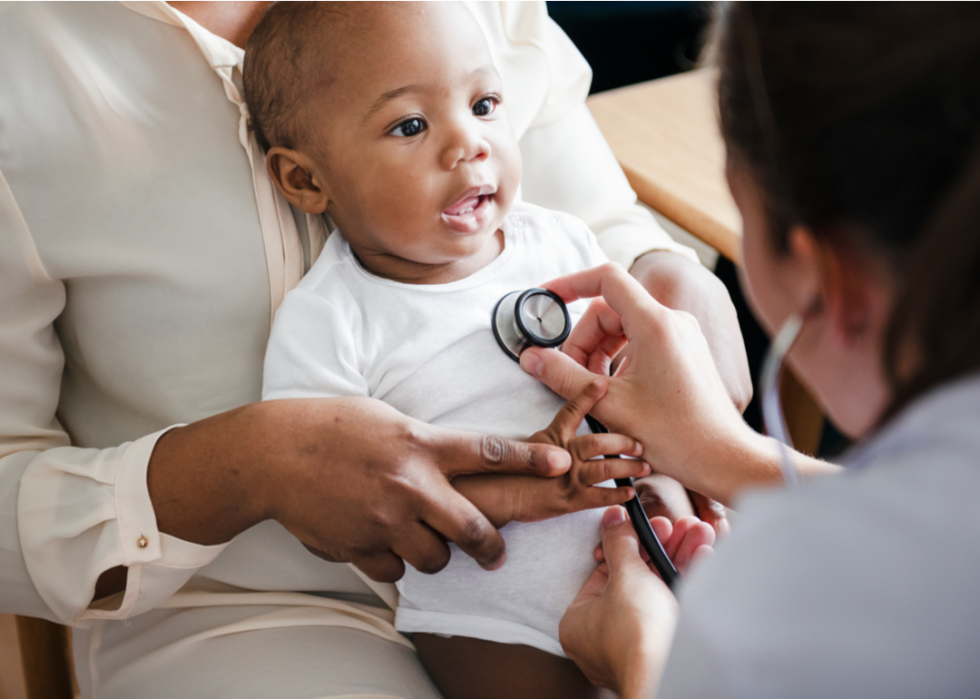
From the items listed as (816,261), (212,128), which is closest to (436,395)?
(212,128)

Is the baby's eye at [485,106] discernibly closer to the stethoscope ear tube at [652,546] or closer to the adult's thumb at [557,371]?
the adult's thumb at [557,371]

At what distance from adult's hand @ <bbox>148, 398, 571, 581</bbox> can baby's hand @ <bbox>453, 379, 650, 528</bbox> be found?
28mm

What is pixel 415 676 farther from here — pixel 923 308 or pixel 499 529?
pixel 923 308

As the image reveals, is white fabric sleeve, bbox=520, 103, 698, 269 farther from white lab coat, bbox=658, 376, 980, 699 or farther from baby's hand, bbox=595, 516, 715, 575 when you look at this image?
white lab coat, bbox=658, 376, 980, 699

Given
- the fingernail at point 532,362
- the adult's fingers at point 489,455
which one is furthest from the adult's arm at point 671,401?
the adult's fingers at point 489,455

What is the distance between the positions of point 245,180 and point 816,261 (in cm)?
74

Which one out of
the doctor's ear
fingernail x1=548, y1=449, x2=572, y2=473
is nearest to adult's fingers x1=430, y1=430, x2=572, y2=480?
fingernail x1=548, y1=449, x2=572, y2=473

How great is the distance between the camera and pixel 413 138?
0.99 meters

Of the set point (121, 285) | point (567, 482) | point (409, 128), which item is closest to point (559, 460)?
point (567, 482)

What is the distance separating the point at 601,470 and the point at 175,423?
1.86ft

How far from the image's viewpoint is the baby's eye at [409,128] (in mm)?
991

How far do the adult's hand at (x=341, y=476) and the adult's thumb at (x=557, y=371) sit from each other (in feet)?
0.39

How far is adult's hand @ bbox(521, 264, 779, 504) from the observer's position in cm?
90

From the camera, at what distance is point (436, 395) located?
3.28 feet
